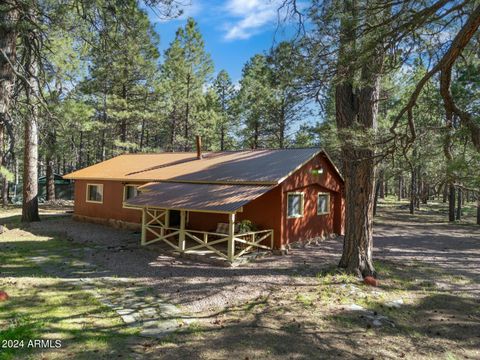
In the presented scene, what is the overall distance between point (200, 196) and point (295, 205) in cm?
392

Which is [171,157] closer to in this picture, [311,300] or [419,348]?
[311,300]

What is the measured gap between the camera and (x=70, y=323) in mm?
5570

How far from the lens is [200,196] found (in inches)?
436

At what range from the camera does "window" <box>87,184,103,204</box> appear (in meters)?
17.6

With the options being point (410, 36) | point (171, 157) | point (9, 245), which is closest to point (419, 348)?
point (410, 36)

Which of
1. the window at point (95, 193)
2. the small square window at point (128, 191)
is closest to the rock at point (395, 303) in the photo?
the small square window at point (128, 191)

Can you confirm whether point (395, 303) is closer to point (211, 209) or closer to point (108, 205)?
point (211, 209)

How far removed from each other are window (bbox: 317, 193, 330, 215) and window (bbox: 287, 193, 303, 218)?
1.54 meters

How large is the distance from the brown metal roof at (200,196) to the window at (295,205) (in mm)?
2065

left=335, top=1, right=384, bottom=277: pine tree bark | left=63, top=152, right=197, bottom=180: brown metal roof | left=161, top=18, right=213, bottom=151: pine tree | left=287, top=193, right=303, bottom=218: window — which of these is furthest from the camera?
left=161, top=18, right=213, bottom=151: pine tree

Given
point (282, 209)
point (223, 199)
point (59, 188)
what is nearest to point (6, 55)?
point (223, 199)

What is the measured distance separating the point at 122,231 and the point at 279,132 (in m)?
15.8

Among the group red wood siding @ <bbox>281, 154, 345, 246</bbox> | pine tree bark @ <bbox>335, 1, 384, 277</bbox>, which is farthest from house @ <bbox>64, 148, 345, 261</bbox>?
pine tree bark @ <bbox>335, 1, 384, 277</bbox>

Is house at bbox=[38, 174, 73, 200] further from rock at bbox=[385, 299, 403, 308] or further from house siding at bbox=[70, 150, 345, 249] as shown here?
rock at bbox=[385, 299, 403, 308]
